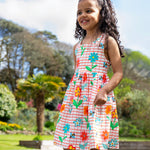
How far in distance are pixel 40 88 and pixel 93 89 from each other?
813 cm

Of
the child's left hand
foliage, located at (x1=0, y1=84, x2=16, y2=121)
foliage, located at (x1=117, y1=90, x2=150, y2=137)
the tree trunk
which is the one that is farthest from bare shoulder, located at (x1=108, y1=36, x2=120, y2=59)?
foliage, located at (x1=0, y1=84, x2=16, y2=121)

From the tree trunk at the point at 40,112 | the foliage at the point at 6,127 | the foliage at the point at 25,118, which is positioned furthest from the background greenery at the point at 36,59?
the tree trunk at the point at 40,112

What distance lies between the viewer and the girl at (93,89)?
1.85 m

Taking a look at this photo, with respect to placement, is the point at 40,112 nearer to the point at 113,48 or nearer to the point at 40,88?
the point at 40,88

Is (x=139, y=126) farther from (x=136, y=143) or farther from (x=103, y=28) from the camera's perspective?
(x=103, y=28)

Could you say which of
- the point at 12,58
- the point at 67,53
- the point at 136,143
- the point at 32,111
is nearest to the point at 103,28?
the point at 136,143

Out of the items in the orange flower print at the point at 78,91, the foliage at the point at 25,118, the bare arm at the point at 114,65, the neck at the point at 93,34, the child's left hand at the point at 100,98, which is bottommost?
the foliage at the point at 25,118

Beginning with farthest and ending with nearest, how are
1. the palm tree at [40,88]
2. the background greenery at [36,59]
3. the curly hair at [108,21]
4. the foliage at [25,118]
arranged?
1. the background greenery at [36,59]
2. the foliage at [25,118]
3. the palm tree at [40,88]
4. the curly hair at [108,21]

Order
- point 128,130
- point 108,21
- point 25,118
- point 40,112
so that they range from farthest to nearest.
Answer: point 25,118 < point 128,130 < point 40,112 < point 108,21

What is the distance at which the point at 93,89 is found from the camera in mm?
1910

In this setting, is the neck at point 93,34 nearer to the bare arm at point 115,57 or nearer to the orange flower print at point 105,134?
the bare arm at point 115,57

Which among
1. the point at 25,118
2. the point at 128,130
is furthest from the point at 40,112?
the point at 128,130

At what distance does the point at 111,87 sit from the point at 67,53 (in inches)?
798

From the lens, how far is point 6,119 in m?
11.5
